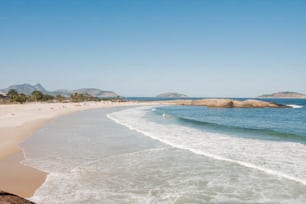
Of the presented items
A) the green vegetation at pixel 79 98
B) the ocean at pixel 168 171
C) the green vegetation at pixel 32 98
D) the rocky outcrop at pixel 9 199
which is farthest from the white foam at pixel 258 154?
the green vegetation at pixel 79 98

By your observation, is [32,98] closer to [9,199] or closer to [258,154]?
[258,154]

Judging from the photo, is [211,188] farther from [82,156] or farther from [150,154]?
[82,156]

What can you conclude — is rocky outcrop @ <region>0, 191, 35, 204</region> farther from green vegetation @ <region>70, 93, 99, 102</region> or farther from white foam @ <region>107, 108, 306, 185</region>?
green vegetation @ <region>70, 93, 99, 102</region>

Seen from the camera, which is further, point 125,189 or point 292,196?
point 125,189

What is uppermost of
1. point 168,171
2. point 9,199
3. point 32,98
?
point 32,98

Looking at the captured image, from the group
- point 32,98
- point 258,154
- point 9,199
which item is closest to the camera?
point 9,199

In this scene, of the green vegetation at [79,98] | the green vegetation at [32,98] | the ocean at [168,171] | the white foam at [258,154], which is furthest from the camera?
the green vegetation at [79,98]

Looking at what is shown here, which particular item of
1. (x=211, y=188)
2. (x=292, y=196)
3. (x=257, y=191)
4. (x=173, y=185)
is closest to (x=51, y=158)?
(x=173, y=185)

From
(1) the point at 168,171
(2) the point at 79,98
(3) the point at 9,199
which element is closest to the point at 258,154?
(1) the point at 168,171

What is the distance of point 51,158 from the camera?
13375 mm

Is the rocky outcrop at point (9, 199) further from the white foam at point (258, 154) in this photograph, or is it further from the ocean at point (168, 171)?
the white foam at point (258, 154)

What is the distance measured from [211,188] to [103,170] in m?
4.43

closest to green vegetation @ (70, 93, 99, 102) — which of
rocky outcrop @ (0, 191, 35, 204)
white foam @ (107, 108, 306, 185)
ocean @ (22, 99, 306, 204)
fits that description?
ocean @ (22, 99, 306, 204)

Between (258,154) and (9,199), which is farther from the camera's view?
(258,154)
